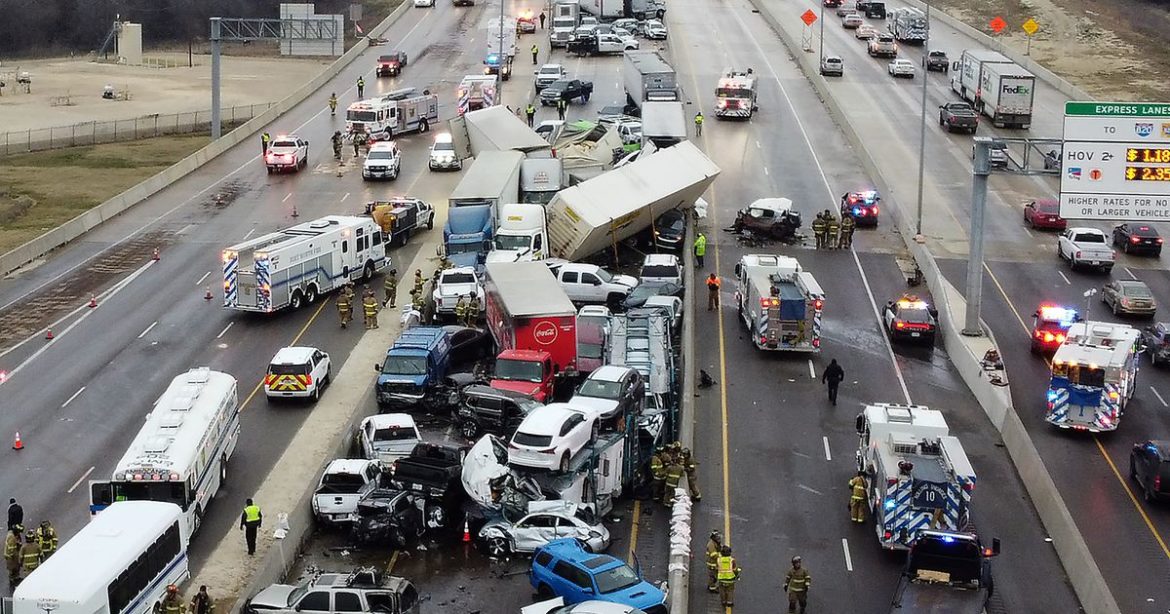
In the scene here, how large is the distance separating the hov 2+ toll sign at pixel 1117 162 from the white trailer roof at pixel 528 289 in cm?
1548

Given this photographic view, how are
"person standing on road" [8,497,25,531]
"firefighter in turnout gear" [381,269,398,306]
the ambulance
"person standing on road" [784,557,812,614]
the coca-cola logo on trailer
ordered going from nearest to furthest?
"person standing on road" [784,557,812,614]
"person standing on road" [8,497,25,531]
the ambulance
the coca-cola logo on trailer
"firefighter in turnout gear" [381,269,398,306]

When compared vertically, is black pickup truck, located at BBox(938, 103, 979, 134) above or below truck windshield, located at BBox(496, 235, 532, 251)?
above

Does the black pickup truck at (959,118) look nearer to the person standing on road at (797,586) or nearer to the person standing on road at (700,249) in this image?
the person standing on road at (700,249)

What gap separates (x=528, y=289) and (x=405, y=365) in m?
4.94

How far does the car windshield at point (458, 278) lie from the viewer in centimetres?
5328

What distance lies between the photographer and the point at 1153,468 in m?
39.3

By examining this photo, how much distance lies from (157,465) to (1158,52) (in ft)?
338

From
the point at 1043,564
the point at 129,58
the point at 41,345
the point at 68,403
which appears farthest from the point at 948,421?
the point at 129,58

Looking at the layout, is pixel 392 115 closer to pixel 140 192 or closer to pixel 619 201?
pixel 140 192

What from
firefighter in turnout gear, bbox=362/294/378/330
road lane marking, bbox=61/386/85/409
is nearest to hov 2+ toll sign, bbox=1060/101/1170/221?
firefighter in turnout gear, bbox=362/294/378/330

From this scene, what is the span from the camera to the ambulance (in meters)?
43.7

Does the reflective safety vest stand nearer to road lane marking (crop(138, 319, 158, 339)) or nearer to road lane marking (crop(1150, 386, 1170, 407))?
road lane marking (crop(1150, 386, 1170, 407))

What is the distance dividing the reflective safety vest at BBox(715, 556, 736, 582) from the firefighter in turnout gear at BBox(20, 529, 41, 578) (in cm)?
1445

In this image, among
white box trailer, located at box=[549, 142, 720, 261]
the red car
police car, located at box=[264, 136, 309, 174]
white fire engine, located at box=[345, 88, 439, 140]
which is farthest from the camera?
white fire engine, located at box=[345, 88, 439, 140]
